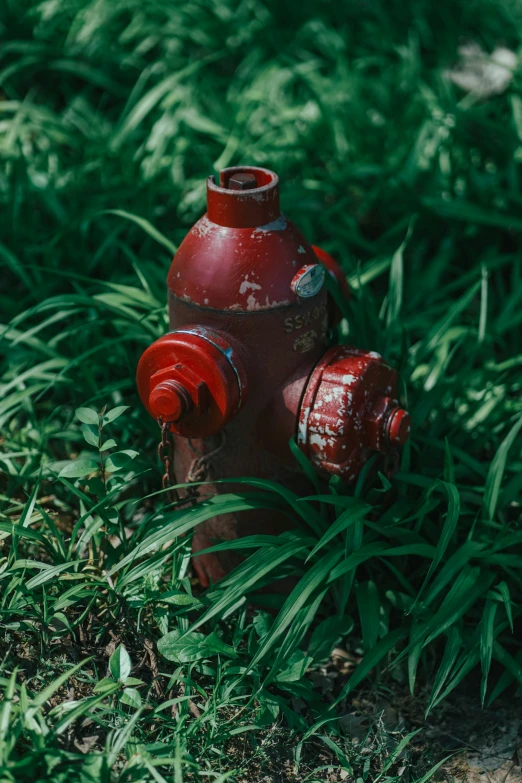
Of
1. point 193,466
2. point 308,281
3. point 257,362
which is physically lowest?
point 193,466

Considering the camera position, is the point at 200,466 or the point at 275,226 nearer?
the point at 275,226

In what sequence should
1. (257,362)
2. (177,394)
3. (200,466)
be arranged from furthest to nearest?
(200,466), (257,362), (177,394)

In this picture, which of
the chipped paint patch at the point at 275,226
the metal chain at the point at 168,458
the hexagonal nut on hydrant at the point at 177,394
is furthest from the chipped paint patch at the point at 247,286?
the metal chain at the point at 168,458

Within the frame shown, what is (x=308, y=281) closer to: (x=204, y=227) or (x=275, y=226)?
(x=275, y=226)

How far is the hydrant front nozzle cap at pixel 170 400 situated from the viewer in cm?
173

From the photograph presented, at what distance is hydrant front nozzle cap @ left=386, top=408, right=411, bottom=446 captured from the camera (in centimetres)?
188

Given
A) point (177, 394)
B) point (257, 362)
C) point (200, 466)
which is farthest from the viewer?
point (200, 466)

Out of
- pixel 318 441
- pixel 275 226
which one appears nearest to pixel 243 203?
pixel 275 226

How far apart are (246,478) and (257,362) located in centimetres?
27

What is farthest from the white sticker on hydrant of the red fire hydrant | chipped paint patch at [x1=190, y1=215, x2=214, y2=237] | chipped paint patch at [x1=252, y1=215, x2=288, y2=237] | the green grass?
the green grass

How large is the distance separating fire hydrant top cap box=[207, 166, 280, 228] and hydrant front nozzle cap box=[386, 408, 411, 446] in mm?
532

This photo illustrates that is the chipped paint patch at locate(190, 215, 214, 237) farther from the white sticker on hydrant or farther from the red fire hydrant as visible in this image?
the white sticker on hydrant

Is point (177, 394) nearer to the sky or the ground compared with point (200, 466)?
nearer to the sky

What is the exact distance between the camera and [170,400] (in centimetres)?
173
